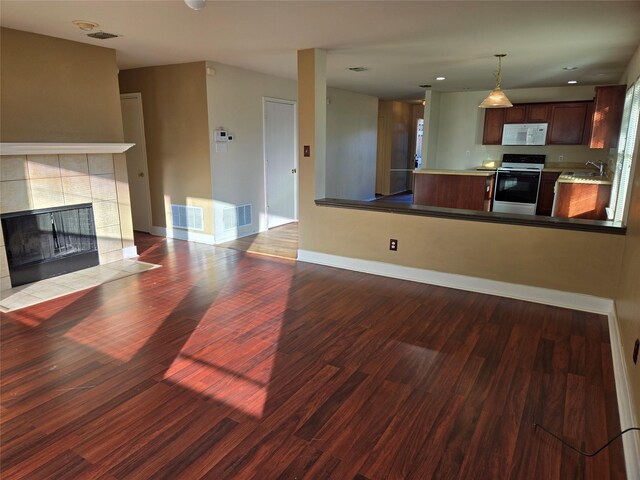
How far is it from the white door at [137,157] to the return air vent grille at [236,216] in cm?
136

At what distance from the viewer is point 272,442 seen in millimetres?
2068

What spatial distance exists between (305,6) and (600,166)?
5.89 metres

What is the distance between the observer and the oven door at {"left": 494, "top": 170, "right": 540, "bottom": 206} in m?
7.41

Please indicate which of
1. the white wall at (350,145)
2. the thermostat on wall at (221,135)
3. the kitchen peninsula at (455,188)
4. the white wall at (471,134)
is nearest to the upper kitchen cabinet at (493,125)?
the white wall at (471,134)

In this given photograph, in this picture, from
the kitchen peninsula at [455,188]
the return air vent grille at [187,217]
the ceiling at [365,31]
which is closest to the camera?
the ceiling at [365,31]

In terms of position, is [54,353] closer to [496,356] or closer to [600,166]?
[496,356]

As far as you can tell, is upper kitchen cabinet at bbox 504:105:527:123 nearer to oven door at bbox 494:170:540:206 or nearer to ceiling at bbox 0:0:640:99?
oven door at bbox 494:170:540:206

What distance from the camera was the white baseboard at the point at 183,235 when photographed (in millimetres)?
5949

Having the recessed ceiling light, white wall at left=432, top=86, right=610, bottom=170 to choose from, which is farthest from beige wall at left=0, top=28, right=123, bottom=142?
white wall at left=432, top=86, right=610, bottom=170

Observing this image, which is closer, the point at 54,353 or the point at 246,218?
the point at 54,353

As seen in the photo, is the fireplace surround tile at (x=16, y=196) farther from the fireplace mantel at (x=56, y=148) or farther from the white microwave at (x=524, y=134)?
the white microwave at (x=524, y=134)

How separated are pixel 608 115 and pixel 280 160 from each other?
4.51 metres

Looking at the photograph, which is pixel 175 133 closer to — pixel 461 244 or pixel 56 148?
pixel 56 148

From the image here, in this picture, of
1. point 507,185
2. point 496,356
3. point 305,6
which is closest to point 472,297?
point 496,356
